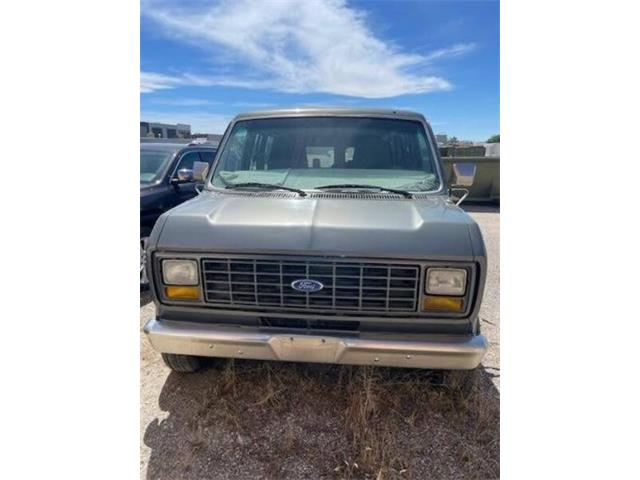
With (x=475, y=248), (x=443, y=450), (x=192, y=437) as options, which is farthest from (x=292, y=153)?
(x=443, y=450)

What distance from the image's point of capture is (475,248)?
213 cm

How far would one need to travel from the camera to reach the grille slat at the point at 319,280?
217 cm

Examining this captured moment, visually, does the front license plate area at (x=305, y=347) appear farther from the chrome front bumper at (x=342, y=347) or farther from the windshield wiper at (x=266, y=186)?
the windshield wiper at (x=266, y=186)

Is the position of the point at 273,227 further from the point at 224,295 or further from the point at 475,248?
the point at 475,248

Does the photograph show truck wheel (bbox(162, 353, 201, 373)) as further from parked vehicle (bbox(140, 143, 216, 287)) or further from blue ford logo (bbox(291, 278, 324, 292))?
parked vehicle (bbox(140, 143, 216, 287))

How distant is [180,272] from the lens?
2.30 metres

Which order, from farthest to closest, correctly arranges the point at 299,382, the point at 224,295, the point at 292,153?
the point at 292,153
the point at 299,382
the point at 224,295

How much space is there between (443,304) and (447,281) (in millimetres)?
138

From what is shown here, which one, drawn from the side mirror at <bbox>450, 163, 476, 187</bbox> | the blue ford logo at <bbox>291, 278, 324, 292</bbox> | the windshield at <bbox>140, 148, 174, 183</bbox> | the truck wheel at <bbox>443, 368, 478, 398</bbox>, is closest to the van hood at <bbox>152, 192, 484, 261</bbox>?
the blue ford logo at <bbox>291, 278, 324, 292</bbox>

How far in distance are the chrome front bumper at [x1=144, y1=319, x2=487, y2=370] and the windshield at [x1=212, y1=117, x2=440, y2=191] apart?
128 cm

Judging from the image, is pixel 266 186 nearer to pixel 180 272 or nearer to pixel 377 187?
pixel 377 187

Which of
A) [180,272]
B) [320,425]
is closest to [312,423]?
[320,425]

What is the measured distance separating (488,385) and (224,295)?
6.62ft

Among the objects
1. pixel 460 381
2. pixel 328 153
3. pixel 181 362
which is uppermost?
pixel 328 153
